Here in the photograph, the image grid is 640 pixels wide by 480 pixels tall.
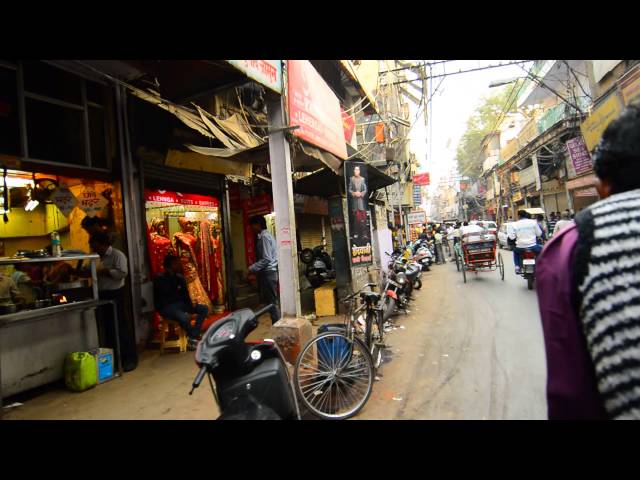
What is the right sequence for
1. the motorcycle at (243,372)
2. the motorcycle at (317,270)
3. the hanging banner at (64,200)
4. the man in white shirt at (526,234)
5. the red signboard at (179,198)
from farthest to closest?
the motorcycle at (317,270)
the man in white shirt at (526,234)
the red signboard at (179,198)
the hanging banner at (64,200)
the motorcycle at (243,372)

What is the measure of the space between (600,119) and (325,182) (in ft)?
22.5

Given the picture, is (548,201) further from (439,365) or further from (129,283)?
(129,283)

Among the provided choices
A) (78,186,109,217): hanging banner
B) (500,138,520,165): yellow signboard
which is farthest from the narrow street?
(500,138,520,165): yellow signboard

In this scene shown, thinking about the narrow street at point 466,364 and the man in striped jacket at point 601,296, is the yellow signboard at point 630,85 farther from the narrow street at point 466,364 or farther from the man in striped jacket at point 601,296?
the man in striped jacket at point 601,296

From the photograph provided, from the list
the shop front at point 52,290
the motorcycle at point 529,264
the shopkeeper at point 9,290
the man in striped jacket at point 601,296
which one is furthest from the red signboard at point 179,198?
the motorcycle at point 529,264

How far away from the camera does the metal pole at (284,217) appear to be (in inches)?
186

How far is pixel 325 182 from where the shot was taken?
846 cm

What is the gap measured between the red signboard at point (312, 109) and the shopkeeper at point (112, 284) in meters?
3.13

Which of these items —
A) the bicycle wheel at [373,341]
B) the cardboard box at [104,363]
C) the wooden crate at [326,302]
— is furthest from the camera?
the wooden crate at [326,302]

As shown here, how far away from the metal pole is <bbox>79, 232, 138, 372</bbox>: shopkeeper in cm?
234

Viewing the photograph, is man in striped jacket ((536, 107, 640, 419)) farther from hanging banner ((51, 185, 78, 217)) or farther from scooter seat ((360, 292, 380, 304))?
hanging banner ((51, 185, 78, 217))

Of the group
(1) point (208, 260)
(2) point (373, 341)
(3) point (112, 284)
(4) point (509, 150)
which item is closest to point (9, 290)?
(3) point (112, 284)
